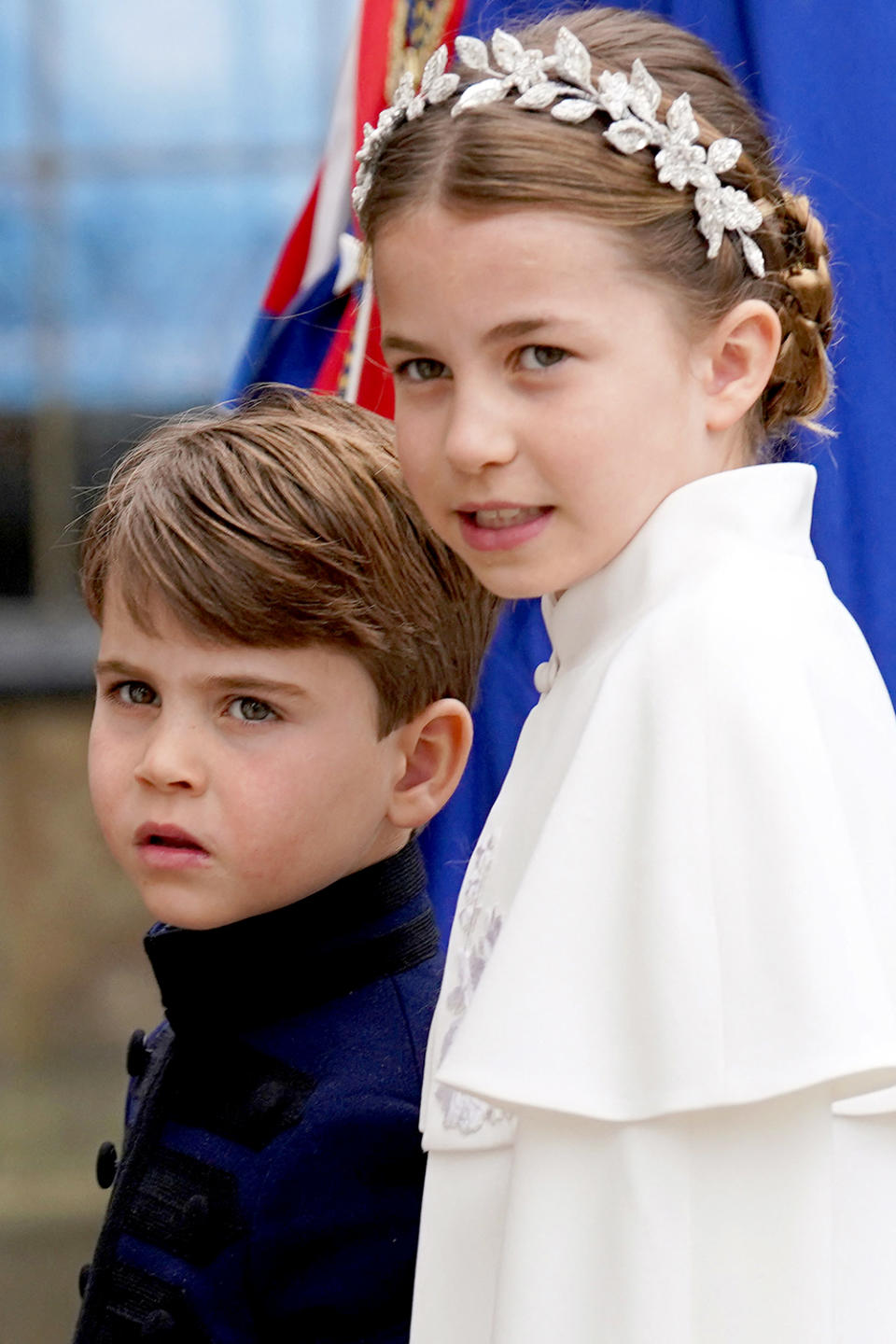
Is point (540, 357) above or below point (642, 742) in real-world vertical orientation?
above

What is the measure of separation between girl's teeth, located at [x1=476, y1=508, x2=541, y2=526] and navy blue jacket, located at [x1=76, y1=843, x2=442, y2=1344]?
34cm

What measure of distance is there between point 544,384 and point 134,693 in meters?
0.42

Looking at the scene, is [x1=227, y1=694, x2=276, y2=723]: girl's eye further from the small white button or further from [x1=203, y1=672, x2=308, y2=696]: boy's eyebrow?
the small white button

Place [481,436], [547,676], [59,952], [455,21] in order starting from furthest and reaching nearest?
1. [59,952]
2. [455,21]
3. [547,676]
4. [481,436]

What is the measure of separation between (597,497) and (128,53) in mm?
2935

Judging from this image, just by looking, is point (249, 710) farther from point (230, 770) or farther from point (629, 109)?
point (629, 109)

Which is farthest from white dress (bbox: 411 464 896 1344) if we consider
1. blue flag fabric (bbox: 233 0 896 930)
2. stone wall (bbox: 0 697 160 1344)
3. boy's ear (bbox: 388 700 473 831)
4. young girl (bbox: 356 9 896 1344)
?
stone wall (bbox: 0 697 160 1344)

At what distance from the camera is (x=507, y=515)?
1075 millimetres

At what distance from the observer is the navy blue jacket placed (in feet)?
3.99

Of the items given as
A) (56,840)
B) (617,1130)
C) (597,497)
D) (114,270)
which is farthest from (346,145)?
(56,840)

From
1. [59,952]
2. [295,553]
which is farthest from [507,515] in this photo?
[59,952]

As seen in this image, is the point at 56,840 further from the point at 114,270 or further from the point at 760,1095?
the point at 760,1095

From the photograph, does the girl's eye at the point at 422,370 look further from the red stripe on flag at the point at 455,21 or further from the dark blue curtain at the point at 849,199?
the red stripe on flag at the point at 455,21

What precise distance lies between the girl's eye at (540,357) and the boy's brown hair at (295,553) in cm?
27
